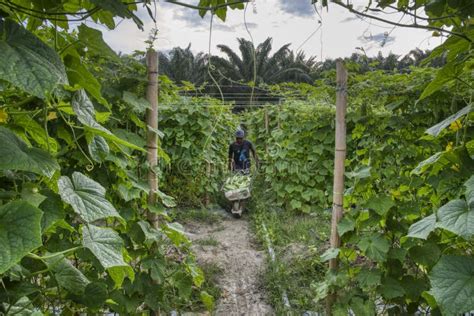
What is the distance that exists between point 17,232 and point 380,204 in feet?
6.19

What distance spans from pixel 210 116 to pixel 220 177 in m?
1.42

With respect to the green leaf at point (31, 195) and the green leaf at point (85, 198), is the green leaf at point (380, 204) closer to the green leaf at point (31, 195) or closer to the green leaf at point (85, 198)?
the green leaf at point (85, 198)

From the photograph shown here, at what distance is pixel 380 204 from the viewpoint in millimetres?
2145

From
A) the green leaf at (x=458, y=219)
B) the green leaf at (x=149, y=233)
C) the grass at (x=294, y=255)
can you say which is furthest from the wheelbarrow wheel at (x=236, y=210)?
the green leaf at (x=458, y=219)

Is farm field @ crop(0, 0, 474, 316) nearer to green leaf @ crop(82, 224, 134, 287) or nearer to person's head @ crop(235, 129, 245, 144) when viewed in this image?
green leaf @ crop(82, 224, 134, 287)

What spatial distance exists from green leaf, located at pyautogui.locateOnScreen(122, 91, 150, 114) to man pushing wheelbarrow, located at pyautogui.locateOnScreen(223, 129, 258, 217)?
411 centimetres

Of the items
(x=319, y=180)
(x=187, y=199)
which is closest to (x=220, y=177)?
(x=187, y=199)

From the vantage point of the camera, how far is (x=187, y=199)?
259 inches

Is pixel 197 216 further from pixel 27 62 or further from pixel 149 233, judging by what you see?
pixel 27 62

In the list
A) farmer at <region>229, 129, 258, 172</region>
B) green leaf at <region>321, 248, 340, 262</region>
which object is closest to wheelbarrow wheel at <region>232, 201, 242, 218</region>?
farmer at <region>229, 129, 258, 172</region>

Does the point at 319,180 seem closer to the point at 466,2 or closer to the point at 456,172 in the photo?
the point at 456,172

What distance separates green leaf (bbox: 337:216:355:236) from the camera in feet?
7.75

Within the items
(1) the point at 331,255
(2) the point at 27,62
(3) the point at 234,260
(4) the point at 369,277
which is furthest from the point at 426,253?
(3) the point at 234,260

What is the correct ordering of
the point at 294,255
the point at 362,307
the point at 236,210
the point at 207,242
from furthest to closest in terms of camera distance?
the point at 236,210, the point at 207,242, the point at 294,255, the point at 362,307
